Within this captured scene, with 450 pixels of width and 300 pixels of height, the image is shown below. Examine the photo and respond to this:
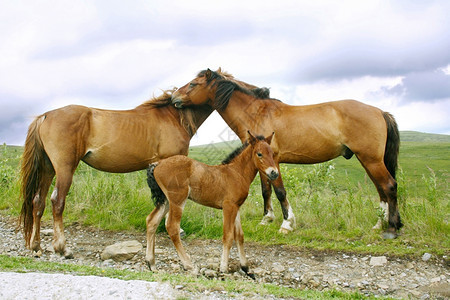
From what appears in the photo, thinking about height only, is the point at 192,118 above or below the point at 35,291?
above

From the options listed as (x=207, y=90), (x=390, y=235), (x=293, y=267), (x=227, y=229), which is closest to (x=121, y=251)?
(x=227, y=229)

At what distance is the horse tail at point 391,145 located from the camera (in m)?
8.17

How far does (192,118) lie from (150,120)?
2.99 ft

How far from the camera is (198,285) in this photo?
438cm

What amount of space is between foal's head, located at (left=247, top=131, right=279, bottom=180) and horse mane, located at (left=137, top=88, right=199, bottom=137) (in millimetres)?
2305

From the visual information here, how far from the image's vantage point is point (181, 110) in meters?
7.95

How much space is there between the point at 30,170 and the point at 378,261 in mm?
6540

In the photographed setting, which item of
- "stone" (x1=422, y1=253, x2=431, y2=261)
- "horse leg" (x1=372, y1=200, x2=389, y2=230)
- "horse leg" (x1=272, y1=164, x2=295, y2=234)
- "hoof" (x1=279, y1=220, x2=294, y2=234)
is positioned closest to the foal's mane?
"horse leg" (x1=272, y1=164, x2=295, y2=234)

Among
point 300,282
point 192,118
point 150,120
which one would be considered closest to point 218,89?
point 192,118

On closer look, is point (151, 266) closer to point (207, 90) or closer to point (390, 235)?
point (207, 90)

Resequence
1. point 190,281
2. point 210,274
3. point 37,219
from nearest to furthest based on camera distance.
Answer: point 190,281, point 210,274, point 37,219

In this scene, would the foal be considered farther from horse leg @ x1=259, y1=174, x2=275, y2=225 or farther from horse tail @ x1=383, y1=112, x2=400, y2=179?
horse tail @ x1=383, y1=112, x2=400, y2=179

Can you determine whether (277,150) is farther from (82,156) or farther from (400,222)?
(82,156)

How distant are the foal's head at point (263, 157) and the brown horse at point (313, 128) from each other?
222cm
